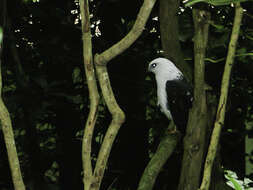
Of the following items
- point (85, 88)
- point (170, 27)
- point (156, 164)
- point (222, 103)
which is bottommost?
point (156, 164)

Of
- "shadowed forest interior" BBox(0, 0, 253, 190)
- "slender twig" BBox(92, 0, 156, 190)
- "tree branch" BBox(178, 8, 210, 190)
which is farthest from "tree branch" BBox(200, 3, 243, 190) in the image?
"shadowed forest interior" BBox(0, 0, 253, 190)

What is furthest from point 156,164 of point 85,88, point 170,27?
point 85,88

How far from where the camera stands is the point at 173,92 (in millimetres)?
1821

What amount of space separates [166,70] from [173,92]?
0.11m

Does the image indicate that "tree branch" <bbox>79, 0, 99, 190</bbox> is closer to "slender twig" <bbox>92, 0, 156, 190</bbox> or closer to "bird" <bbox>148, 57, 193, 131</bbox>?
"slender twig" <bbox>92, 0, 156, 190</bbox>


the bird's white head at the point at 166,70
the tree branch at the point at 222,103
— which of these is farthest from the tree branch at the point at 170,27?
the tree branch at the point at 222,103

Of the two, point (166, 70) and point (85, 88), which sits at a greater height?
point (166, 70)

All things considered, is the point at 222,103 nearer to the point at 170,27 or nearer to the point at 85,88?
the point at 170,27

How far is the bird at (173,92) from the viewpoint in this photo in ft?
5.80

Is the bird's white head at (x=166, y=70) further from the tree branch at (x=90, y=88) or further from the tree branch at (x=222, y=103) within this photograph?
the tree branch at (x=90, y=88)

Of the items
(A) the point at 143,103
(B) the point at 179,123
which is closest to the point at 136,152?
(A) the point at 143,103

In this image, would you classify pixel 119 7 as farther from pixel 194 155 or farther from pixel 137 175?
pixel 194 155

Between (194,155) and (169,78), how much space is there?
57 centimetres

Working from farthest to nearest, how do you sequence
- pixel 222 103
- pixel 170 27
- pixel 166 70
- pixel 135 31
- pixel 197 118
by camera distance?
pixel 166 70 → pixel 170 27 → pixel 197 118 → pixel 222 103 → pixel 135 31
